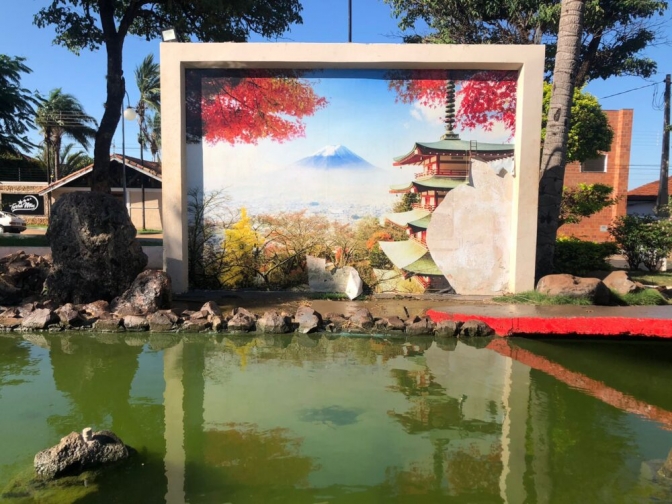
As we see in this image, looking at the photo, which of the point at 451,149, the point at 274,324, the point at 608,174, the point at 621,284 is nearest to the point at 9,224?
the point at 274,324

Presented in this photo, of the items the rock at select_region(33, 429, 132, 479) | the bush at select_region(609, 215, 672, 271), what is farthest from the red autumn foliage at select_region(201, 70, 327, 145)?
the bush at select_region(609, 215, 672, 271)

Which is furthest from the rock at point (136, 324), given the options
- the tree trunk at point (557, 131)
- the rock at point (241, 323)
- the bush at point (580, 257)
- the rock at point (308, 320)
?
the bush at point (580, 257)

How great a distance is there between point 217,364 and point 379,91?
19.3 feet

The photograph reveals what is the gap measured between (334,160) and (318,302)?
8.64 feet

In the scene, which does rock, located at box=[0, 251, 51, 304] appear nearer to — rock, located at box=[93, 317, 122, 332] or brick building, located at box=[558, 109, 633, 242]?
rock, located at box=[93, 317, 122, 332]

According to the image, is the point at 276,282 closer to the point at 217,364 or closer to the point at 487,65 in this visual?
the point at 217,364

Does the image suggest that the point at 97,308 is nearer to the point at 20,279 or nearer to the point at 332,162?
the point at 20,279

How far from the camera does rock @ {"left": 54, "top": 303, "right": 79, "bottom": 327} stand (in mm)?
7430

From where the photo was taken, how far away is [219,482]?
136 inches

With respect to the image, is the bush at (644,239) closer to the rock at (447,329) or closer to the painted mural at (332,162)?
the painted mural at (332,162)

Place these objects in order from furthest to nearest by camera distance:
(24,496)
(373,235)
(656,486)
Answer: (373,235) → (656,486) → (24,496)

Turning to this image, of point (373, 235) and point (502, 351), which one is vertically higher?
point (373, 235)

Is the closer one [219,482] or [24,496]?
[24,496]

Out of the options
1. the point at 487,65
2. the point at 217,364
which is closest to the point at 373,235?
the point at 487,65
